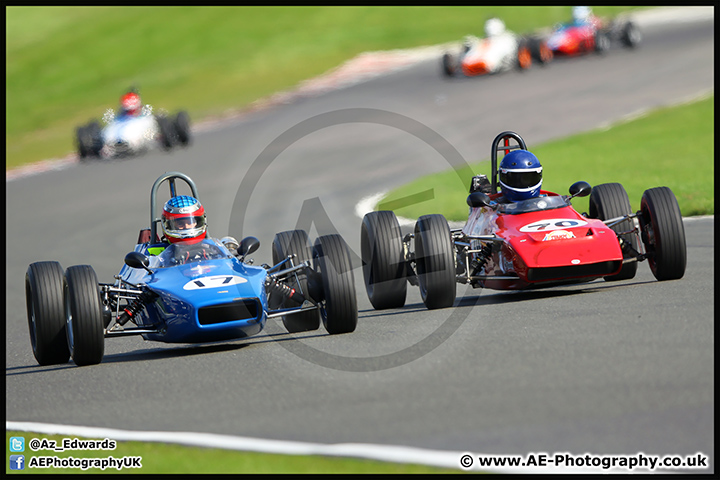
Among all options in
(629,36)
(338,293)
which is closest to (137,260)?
(338,293)

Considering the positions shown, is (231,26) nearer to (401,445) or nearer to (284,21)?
(284,21)

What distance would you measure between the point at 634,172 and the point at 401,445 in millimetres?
16004

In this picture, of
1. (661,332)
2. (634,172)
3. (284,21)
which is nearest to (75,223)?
(634,172)

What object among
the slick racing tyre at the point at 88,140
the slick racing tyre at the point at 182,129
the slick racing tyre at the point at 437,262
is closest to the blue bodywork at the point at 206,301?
the slick racing tyre at the point at 437,262

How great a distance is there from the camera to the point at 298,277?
10.5m

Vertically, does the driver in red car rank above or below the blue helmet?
below

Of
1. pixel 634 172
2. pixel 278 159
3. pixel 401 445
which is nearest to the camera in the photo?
pixel 401 445

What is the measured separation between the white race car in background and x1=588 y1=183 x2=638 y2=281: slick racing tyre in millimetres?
20292

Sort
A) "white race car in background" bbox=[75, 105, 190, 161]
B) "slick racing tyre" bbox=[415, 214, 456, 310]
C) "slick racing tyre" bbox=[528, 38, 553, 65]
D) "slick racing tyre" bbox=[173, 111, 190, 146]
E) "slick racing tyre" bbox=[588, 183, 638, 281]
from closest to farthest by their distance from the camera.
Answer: "slick racing tyre" bbox=[415, 214, 456, 310], "slick racing tyre" bbox=[588, 183, 638, 281], "slick racing tyre" bbox=[173, 111, 190, 146], "white race car in background" bbox=[75, 105, 190, 161], "slick racing tyre" bbox=[528, 38, 553, 65]

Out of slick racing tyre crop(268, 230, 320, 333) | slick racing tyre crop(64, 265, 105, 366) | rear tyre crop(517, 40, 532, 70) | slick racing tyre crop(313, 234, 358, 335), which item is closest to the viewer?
slick racing tyre crop(64, 265, 105, 366)

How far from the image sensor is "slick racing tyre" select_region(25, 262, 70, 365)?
983cm

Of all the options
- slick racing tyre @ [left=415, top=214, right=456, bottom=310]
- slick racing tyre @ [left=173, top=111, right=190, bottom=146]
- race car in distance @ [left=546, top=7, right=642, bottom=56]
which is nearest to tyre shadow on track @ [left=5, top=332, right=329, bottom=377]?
slick racing tyre @ [left=415, top=214, right=456, bottom=310]

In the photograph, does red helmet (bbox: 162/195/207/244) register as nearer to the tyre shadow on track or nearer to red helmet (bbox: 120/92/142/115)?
the tyre shadow on track

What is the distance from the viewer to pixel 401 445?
6.05 m
